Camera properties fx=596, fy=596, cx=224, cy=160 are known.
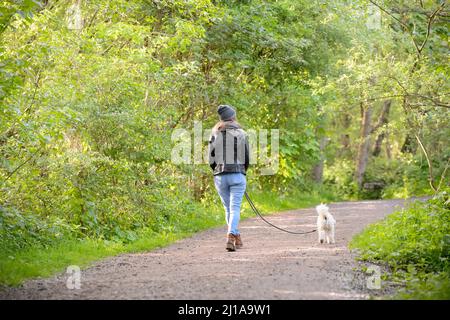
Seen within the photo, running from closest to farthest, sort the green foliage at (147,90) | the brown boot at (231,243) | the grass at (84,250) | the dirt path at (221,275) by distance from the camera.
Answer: the dirt path at (221,275) < the grass at (84,250) < the green foliage at (147,90) < the brown boot at (231,243)

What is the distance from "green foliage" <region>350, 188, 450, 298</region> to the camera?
7051mm

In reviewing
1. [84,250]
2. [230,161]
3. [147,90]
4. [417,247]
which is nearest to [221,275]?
[230,161]

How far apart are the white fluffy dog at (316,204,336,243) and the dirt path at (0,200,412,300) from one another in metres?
0.20

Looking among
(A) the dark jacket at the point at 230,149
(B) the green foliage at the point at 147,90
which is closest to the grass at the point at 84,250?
(B) the green foliage at the point at 147,90

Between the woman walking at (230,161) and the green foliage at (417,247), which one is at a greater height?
the woman walking at (230,161)

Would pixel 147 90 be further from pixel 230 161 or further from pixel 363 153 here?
pixel 363 153

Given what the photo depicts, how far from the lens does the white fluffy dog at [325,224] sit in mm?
10188

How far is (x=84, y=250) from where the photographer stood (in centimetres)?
920

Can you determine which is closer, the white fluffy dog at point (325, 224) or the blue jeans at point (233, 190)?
the blue jeans at point (233, 190)

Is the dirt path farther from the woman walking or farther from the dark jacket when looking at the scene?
the dark jacket

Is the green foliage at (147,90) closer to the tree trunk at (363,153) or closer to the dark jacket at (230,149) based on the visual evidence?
the dark jacket at (230,149)

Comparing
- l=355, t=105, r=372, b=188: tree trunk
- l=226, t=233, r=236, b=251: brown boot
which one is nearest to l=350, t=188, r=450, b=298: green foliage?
l=226, t=233, r=236, b=251: brown boot

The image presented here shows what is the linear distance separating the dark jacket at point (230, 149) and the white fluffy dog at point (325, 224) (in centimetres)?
164

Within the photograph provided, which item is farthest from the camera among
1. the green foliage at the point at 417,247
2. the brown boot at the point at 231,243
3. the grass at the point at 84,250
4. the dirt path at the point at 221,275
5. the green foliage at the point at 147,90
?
the brown boot at the point at 231,243
